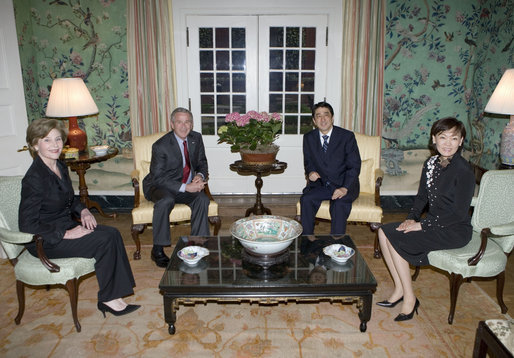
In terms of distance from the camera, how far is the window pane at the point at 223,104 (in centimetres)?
538

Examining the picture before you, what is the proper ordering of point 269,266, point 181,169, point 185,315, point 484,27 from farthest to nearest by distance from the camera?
point 484,27 → point 181,169 → point 185,315 → point 269,266

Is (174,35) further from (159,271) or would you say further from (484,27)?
(484,27)

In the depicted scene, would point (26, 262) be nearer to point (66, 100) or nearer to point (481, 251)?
point (66, 100)

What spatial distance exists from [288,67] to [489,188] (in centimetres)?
292

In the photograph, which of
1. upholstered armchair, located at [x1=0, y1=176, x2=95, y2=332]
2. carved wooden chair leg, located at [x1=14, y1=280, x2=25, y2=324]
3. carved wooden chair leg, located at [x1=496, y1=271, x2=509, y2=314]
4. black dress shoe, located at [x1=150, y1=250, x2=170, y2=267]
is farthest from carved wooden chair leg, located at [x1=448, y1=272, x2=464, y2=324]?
carved wooden chair leg, located at [x1=14, y1=280, x2=25, y2=324]

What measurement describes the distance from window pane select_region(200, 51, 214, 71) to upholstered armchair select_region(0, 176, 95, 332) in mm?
2834

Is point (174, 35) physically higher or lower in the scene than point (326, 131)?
higher

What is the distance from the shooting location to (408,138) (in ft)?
17.6

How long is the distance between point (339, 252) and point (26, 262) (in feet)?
6.95

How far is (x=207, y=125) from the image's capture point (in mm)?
5504

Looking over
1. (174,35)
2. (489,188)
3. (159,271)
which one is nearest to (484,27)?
(489,188)

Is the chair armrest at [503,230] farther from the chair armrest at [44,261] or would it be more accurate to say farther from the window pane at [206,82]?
the window pane at [206,82]

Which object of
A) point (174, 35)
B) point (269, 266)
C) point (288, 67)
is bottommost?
point (269, 266)

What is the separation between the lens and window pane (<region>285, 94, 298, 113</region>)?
5384mm
